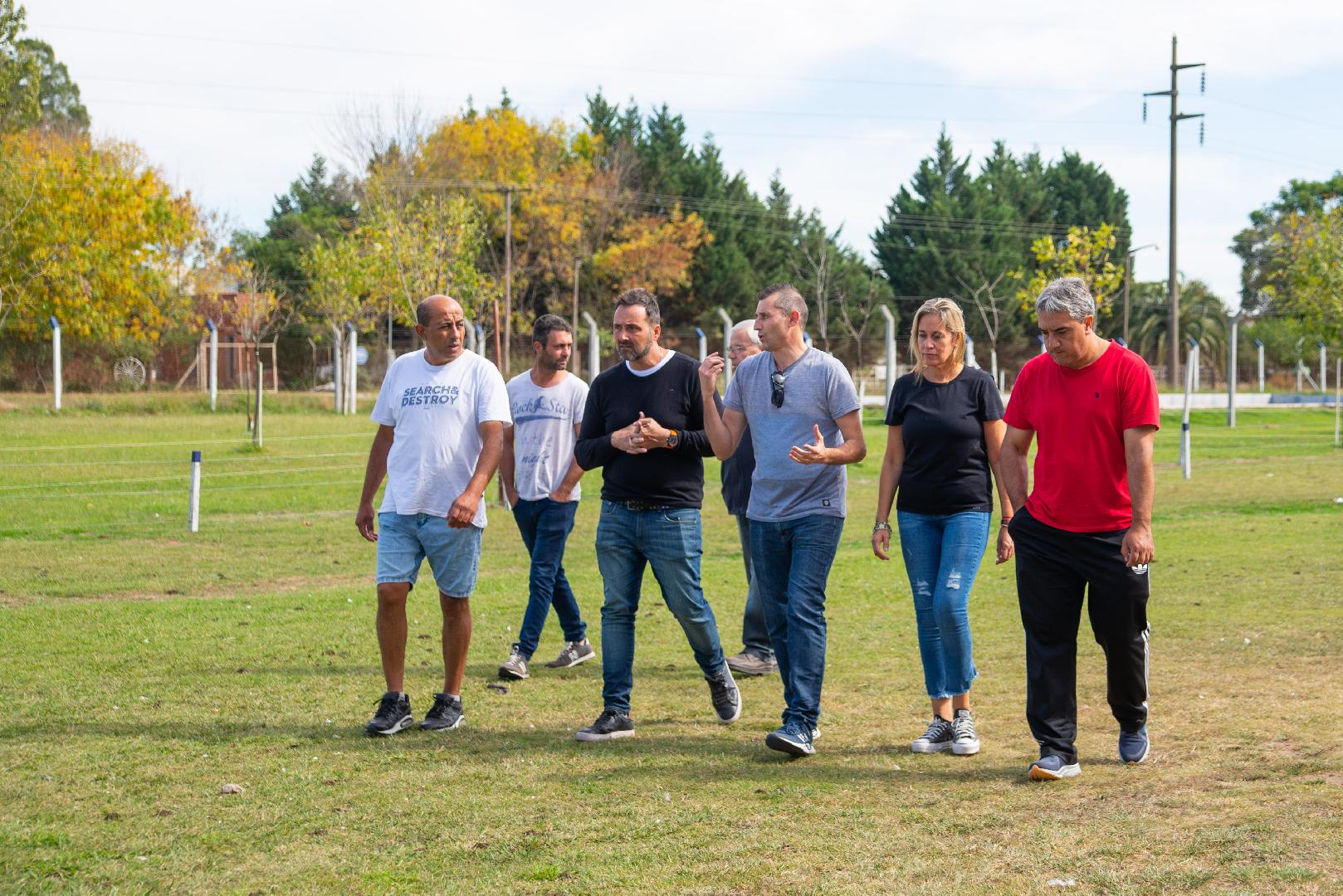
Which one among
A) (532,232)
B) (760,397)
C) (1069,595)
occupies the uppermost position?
(532,232)

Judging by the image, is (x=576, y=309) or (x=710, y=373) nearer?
(x=710, y=373)

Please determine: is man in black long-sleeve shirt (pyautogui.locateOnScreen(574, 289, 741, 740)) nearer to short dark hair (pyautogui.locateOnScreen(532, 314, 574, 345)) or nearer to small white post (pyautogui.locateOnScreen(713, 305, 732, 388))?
small white post (pyautogui.locateOnScreen(713, 305, 732, 388))

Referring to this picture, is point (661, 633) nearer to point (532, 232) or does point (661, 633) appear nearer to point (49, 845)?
point (49, 845)

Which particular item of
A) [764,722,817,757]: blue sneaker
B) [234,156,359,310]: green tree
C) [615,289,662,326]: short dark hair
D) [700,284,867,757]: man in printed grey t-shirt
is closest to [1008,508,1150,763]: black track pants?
[700,284,867,757]: man in printed grey t-shirt

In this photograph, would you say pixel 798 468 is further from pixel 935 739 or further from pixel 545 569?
pixel 545 569

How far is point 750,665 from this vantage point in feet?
26.4

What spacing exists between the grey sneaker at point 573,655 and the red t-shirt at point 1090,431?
3.40 m

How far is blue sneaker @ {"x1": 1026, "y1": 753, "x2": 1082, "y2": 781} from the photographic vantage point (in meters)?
5.48

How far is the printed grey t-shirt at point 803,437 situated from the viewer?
6160 millimetres

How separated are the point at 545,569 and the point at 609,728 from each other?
188cm

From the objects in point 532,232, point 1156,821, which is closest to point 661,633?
point 1156,821

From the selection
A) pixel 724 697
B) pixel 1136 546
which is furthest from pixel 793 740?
pixel 1136 546

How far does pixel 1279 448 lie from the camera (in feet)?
96.6

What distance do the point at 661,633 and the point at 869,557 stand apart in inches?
168
